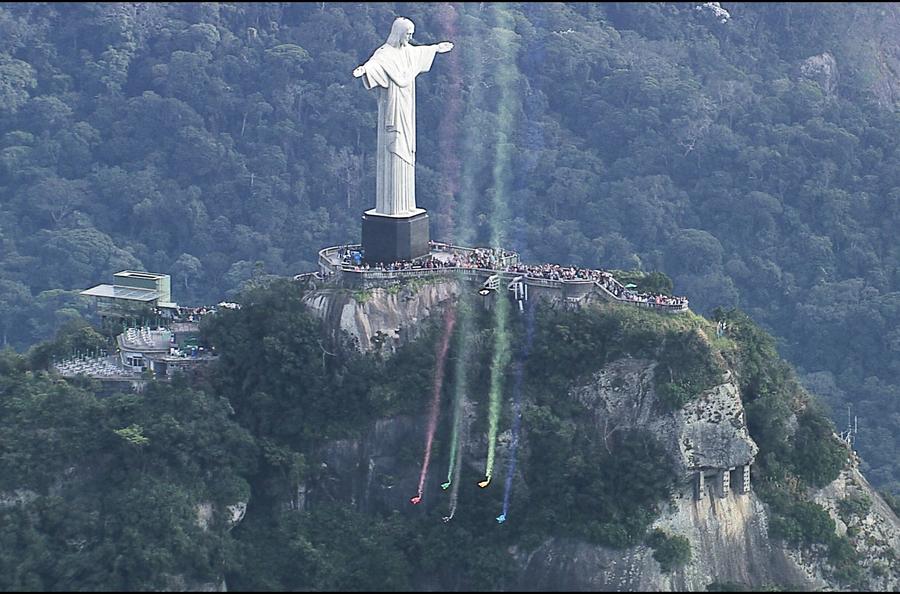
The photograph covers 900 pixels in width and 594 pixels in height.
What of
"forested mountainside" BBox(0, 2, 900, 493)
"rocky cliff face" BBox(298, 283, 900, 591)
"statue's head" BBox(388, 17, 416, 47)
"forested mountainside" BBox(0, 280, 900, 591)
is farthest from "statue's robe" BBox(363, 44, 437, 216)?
"forested mountainside" BBox(0, 2, 900, 493)

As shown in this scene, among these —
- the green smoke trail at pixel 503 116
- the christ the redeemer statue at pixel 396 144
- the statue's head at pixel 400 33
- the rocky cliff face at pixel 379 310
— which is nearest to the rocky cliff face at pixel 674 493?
the rocky cliff face at pixel 379 310

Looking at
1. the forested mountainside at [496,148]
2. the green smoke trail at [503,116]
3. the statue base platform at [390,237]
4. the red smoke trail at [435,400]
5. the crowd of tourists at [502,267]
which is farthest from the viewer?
the forested mountainside at [496,148]

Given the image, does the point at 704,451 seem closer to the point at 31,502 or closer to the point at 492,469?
the point at 492,469

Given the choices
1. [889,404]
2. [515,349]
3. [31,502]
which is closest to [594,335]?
[515,349]

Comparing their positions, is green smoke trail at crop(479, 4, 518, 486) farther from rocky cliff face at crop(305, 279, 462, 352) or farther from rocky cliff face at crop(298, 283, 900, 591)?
rocky cliff face at crop(298, 283, 900, 591)

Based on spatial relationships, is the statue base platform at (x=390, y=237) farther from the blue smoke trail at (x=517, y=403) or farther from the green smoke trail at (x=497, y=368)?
the blue smoke trail at (x=517, y=403)

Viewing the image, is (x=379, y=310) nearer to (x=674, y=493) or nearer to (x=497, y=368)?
(x=497, y=368)
